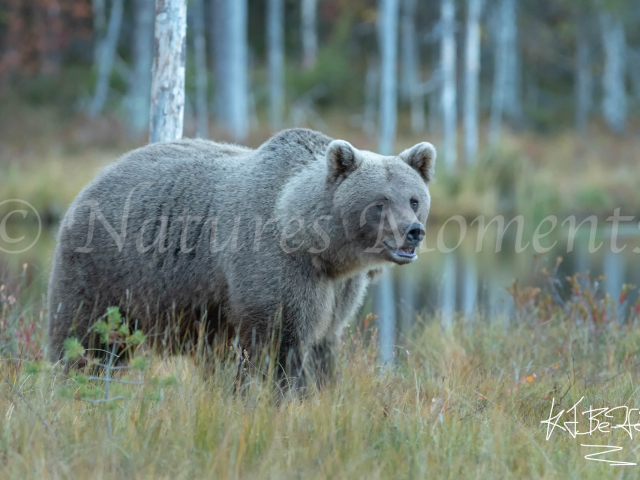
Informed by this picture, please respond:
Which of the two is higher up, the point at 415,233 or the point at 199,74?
the point at 199,74

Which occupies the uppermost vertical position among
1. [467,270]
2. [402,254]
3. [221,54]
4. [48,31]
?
[48,31]

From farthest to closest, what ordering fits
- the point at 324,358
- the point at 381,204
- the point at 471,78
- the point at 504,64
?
1. the point at 504,64
2. the point at 471,78
3. the point at 324,358
4. the point at 381,204

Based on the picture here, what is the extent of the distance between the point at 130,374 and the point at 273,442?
177 centimetres

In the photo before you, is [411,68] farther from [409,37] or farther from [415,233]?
[415,233]

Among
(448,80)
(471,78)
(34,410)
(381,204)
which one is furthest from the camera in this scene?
(471,78)

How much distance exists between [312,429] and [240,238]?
167 centimetres

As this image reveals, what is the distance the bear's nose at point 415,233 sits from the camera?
4754 millimetres

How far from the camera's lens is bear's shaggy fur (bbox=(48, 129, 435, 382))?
489cm

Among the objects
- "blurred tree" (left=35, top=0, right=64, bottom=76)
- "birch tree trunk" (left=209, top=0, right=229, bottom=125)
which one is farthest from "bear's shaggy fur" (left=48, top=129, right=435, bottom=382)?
"blurred tree" (left=35, top=0, right=64, bottom=76)

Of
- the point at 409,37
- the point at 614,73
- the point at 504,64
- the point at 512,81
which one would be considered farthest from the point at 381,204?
the point at 614,73

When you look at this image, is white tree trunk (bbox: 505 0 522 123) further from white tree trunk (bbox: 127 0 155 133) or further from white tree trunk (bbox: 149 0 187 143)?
white tree trunk (bbox: 149 0 187 143)

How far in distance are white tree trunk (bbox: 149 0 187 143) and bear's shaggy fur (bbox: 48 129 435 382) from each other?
125 cm

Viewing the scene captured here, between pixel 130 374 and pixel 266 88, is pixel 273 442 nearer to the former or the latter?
pixel 130 374

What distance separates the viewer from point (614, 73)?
34844 mm
